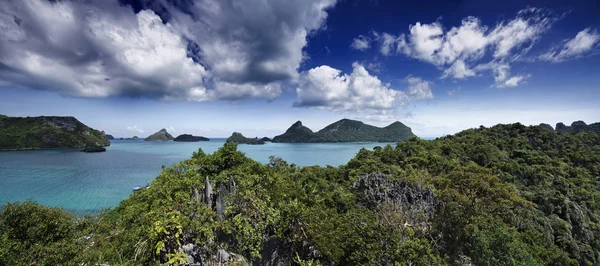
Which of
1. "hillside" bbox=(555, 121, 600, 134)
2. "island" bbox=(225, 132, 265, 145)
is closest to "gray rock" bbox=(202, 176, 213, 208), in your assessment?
"hillside" bbox=(555, 121, 600, 134)

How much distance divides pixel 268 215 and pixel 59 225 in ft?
22.9

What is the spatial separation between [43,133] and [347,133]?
523 feet

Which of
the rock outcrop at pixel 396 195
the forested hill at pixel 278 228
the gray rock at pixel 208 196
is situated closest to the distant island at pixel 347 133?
the rock outcrop at pixel 396 195

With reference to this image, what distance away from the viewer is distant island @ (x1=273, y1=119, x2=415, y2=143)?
6988 inches

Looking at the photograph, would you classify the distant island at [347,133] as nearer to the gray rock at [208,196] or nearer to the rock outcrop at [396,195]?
the rock outcrop at [396,195]

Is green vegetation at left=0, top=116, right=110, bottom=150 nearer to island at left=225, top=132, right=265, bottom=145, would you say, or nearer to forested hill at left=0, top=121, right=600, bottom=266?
island at left=225, top=132, right=265, bottom=145

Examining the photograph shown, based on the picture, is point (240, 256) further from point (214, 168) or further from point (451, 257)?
point (451, 257)

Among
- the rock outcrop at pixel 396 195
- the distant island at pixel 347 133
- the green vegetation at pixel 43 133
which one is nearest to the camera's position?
the rock outcrop at pixel 396 195

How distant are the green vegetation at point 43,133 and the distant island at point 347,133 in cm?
11314

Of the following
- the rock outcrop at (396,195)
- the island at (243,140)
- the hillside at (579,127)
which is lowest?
the rock outcrop at (396,195)

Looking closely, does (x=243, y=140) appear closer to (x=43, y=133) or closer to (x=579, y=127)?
(x=43, y=133)

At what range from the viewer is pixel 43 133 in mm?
97188

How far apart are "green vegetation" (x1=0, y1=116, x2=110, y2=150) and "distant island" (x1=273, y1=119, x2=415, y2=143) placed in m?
113

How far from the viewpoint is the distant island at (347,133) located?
177500 millimetres
